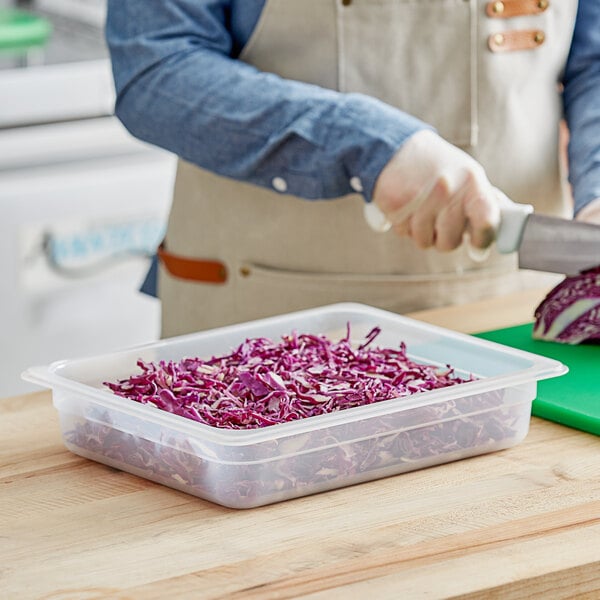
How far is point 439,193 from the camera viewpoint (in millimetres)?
1520

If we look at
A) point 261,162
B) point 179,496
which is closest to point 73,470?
point 179,496

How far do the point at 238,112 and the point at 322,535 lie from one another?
722mm

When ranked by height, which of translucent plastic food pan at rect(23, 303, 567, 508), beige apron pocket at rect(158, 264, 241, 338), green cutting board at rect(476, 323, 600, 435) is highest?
translucent plastic food pan at rect(23, 303, 567, 508)

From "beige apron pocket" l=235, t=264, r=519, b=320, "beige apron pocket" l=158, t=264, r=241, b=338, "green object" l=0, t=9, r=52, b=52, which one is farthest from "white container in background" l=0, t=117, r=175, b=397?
"beige apron pocket" l=235, t=264, r=519, b=320

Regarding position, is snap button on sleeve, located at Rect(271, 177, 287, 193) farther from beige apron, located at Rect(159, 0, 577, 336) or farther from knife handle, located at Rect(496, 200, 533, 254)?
knife handle, located at Rect(496, 200, 533, 254)

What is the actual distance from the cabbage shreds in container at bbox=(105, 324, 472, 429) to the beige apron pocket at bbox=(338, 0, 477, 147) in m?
0.56

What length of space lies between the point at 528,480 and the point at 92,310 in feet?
5.83

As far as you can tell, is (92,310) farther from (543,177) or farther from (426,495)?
(426,495)

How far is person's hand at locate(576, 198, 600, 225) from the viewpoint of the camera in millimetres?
1677

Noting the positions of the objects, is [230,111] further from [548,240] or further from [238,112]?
[548,240]

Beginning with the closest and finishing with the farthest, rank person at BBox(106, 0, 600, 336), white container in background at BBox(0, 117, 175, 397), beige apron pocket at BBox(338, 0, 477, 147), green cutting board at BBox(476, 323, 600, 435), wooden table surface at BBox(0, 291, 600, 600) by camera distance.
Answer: wooden table surface at BBox(0, 291, 600, 600), green cutting board at BBox(476, 323, 600, 435), person at BBox(106, 0, 600, 336), beige apron pocket at BBox(338, 0, 477, 147), white container in background at BBox(0, 117, 175, 397)

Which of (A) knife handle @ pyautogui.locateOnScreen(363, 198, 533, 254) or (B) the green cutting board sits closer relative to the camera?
(B) the green cutting board

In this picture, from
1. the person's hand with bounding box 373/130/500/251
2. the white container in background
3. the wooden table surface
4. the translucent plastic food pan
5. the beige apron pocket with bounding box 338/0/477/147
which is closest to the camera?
the wooden table surface

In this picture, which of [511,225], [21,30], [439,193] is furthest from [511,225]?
[21,30]
